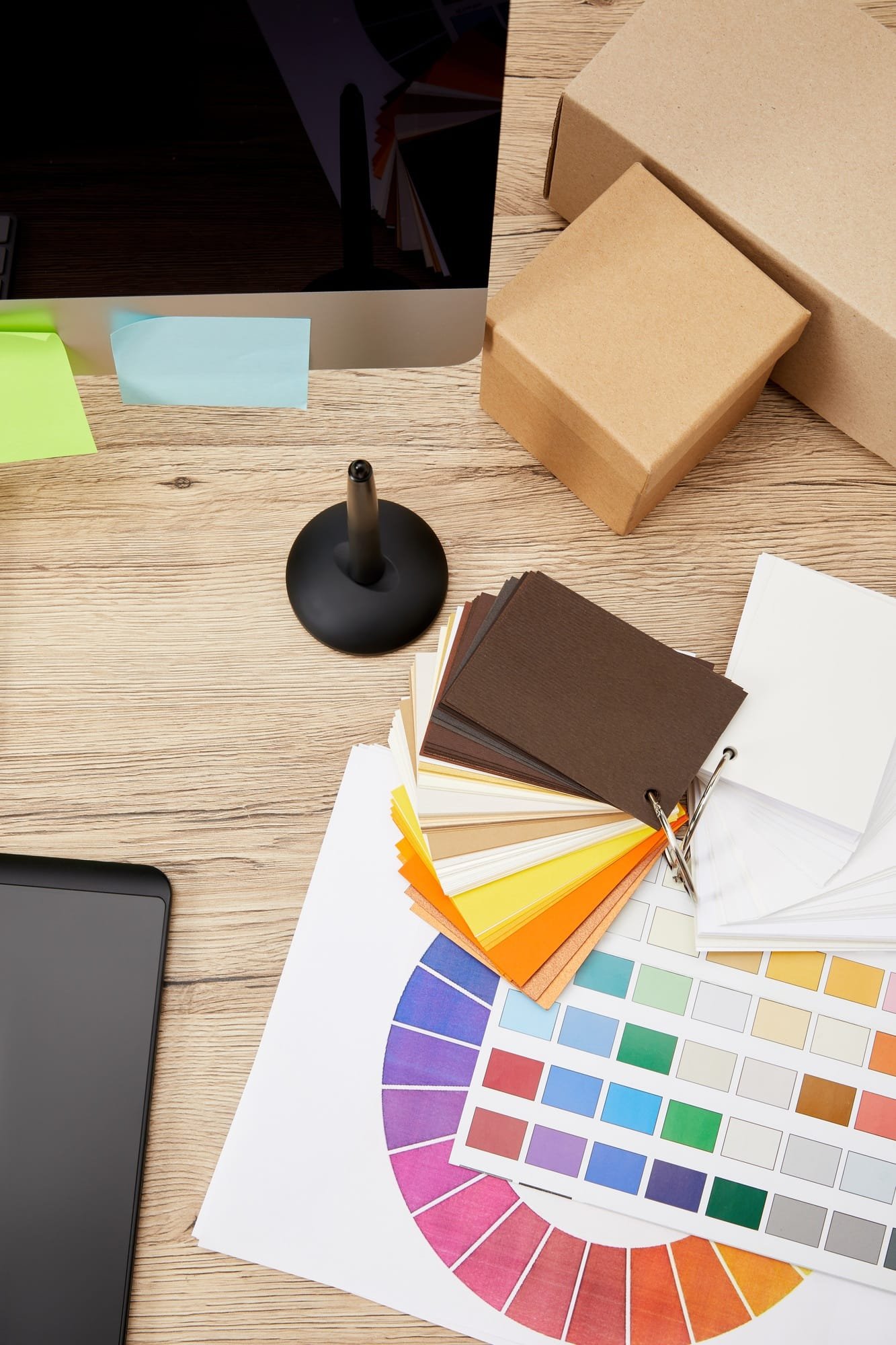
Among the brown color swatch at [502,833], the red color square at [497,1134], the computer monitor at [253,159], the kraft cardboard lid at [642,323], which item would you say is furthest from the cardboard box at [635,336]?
the red color square at [497,1134]

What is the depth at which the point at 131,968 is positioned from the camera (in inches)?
28.6

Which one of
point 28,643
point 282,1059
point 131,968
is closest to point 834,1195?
point 282,1059

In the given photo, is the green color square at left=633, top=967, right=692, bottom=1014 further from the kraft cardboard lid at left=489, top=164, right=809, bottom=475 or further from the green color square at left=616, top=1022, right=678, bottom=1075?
the kraft cardboard lid at left=489, top=164, right=809, bottom=475

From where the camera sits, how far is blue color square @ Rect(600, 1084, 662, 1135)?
0.70 meters

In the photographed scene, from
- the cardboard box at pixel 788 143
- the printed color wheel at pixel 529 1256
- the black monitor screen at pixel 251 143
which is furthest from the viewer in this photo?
the cardboard box at pixel 788 143

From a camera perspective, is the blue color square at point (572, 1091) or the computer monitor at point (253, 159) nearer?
the computer monitor at point (253, 159)

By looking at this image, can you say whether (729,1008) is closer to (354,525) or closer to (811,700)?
(811,700)

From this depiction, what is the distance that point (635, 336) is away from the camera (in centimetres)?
77

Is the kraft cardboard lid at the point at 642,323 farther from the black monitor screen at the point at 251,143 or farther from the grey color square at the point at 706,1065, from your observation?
the grey color square at the point at 706,1065

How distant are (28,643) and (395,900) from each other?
35 centimetres

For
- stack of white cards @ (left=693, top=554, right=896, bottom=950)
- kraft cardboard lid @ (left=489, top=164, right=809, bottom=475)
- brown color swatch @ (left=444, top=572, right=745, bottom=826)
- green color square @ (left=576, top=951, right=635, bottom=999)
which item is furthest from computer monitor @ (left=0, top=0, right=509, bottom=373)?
green color square @ (left=576, top=951, right=635, bottom=999)

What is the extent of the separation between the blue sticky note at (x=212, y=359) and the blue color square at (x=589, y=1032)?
1.57 ft

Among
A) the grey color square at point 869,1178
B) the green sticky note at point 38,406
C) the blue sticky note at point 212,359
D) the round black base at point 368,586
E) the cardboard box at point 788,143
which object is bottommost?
the grey color square at point 869,1178

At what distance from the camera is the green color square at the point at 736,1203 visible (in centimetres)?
68
